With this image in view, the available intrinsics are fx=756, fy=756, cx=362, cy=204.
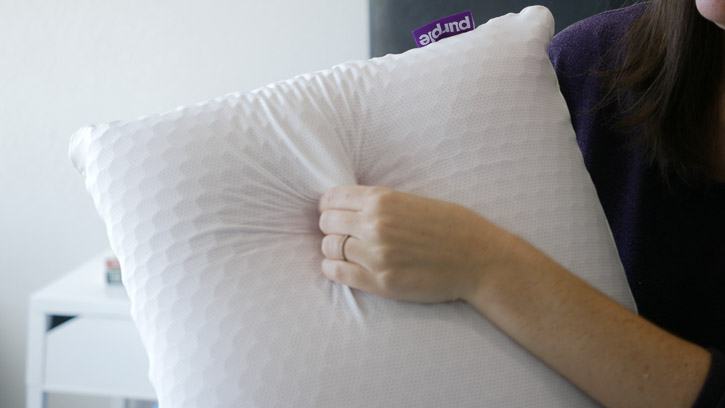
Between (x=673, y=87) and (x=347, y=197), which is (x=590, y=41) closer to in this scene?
(x=673, y=87)

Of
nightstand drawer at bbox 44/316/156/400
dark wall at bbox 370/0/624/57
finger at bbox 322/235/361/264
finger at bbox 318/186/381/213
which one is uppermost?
dark wall at bbox 370/0/624/57

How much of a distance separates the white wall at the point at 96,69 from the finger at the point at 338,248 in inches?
38.8

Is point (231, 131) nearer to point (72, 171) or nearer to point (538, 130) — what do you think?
point (538, 130)

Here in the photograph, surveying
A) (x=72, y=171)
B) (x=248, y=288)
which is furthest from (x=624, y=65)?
(x=72, y=171)

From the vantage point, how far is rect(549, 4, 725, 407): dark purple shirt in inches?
30.2

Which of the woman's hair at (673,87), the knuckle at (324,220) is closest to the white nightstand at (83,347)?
the knuckle at (324,220)

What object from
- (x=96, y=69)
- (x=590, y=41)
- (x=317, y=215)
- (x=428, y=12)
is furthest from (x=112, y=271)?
(x=590, y=41)

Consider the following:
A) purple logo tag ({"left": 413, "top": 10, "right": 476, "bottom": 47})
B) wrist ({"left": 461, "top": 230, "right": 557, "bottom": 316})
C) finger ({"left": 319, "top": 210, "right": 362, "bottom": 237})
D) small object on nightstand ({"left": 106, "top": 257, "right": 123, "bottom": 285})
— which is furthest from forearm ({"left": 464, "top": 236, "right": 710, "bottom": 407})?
small object on nightstand ({"left": 106, "top": 257, "right": 123, "bottom": 285})

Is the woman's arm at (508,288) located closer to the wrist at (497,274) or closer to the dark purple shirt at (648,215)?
the wrist at (497,274)

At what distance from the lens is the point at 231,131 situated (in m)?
0.62

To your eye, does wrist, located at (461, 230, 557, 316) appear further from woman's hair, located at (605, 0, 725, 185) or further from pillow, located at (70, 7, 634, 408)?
woman's hair, located at (605, 0, 725, 185)

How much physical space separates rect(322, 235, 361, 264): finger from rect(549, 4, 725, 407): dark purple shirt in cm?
34

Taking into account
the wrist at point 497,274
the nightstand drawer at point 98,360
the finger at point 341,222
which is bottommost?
the nightstand drawer at point 98,360

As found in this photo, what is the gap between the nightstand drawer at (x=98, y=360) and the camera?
134cm
